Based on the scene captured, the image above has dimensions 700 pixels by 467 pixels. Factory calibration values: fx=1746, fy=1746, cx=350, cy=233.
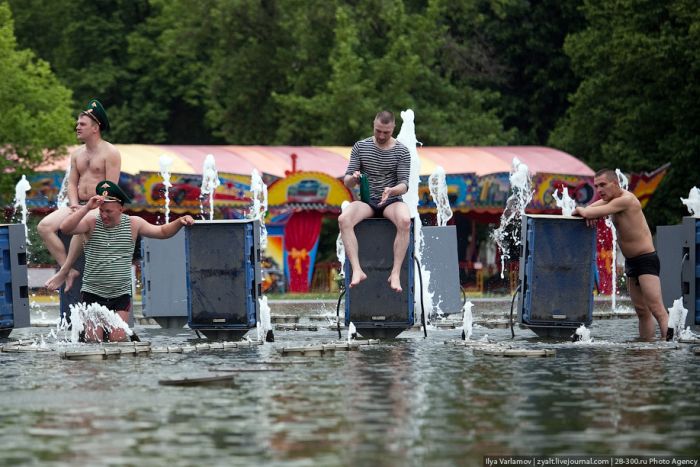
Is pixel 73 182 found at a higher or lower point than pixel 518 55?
lower

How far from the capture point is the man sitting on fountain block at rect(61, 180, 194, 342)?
15375 mm

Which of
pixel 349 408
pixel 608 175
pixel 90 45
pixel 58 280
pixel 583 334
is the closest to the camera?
pixel 349 408

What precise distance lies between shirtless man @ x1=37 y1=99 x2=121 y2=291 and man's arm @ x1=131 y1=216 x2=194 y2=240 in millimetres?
745

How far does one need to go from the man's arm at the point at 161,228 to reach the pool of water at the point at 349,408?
1.42 metres

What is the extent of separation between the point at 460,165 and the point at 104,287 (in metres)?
30.9

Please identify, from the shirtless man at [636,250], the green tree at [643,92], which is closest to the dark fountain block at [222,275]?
the shirtless man at [636,250]

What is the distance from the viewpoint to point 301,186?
139 feet

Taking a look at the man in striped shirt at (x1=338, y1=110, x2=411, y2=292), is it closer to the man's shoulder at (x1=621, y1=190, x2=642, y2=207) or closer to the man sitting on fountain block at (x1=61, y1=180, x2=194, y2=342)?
the man sitting on fountain block at (x1=61, y1=180, x2=194, y2=342)

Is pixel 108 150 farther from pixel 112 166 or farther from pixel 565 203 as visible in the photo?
pixel 565 203

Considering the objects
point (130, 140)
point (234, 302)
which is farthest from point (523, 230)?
point (130, 140)

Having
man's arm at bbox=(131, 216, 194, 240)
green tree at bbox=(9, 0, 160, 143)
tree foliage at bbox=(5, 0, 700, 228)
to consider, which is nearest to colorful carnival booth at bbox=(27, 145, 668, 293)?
tree foliage at bbox=(5, 0, 700, 228)

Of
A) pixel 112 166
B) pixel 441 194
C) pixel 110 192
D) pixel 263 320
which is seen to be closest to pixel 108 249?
pixel 110 192

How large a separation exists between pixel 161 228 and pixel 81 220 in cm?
75

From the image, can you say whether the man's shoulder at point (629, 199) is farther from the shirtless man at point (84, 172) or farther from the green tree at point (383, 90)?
the green tree at point (383, 90)
